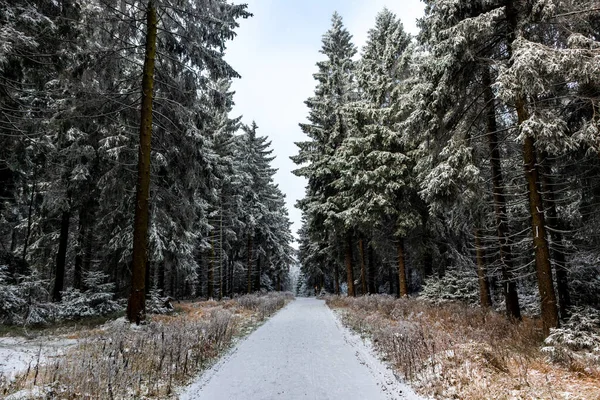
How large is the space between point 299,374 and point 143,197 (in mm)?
6387

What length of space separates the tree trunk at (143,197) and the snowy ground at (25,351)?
1629 mm

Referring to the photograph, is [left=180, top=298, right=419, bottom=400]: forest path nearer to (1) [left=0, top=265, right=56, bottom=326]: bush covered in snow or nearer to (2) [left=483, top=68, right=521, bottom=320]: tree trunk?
(2) [left=483, top=68, right=521, bottom=320]: tree trunk

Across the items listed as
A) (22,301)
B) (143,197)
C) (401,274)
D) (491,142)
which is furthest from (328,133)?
(22,301)

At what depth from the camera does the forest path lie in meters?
5.27

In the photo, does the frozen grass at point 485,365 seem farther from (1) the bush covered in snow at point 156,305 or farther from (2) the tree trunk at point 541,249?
(1) the bush covered in snow at point 156,305

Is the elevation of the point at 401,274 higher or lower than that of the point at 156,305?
higher

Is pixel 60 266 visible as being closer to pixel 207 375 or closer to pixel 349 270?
pixel 207 375

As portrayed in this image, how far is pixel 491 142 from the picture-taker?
32.0 feet

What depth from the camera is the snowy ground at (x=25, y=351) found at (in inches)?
223

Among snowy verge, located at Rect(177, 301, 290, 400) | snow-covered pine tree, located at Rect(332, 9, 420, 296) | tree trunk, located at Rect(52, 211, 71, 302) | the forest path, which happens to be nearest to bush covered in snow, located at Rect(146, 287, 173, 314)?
tree trunk, located at Rect(52, 211, 71, 302)

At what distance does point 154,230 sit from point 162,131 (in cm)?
452

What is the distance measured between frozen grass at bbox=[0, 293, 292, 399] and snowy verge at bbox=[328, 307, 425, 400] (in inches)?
135

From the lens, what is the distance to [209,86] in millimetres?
11297

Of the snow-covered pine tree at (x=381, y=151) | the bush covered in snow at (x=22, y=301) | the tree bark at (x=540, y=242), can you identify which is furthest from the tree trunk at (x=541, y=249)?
the bush covered in snow at (x=22, y=301)
